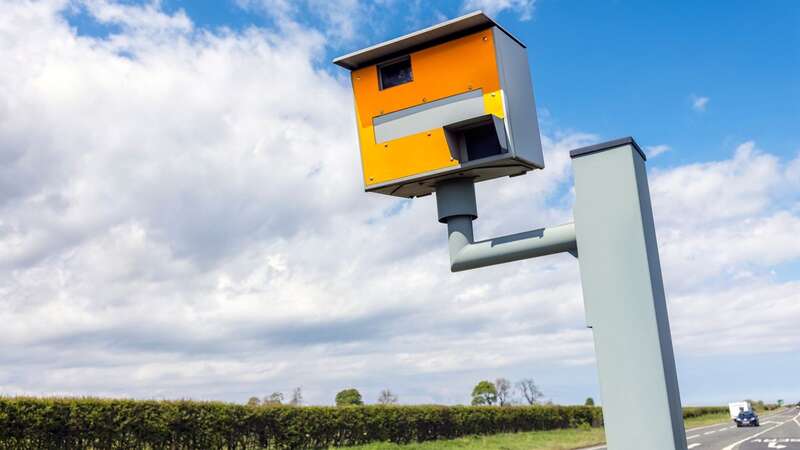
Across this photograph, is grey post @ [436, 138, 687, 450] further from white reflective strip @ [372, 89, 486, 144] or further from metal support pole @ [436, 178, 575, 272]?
white reflective strip @ [372, 89, 486, 144]

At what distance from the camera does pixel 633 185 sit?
8.54 ft

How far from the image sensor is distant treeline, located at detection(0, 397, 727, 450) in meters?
15.1

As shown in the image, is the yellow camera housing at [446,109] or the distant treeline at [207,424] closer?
the yellow camera housing at [446,109]

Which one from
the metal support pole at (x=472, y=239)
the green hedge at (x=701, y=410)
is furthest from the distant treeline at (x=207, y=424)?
the green hedge at (x=701, y=410)

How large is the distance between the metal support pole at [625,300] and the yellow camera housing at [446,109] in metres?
0.49

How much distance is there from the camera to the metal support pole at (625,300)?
244 centimetres

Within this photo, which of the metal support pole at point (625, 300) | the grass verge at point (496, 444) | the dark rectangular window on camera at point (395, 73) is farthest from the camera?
the grass verge at point (496, 444)

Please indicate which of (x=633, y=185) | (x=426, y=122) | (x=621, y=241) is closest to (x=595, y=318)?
(x=621, y=241)

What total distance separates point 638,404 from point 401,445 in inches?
928

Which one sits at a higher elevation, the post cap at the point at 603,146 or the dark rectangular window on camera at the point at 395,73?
the dark rectangular window on camera at the point at 395,73

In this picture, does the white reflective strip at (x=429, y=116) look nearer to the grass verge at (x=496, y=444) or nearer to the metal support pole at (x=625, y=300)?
the metal support pole at (x=625, y=300)

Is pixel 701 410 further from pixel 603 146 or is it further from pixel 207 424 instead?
pixel 603 146

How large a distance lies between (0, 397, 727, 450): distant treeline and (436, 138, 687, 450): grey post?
15191 mm

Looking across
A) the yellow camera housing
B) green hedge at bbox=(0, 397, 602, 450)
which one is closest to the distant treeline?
green hedge at bbox=(0, 397, 602, 450)
